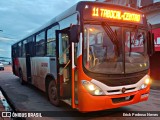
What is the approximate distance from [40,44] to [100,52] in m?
4.48

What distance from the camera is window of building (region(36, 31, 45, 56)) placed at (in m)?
9.79

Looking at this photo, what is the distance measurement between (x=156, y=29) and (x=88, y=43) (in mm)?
12795

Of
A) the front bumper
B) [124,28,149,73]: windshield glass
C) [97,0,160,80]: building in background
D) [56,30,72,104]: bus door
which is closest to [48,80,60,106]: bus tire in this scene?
[56,30,72,104]: bus door

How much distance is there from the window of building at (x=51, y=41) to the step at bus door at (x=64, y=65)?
21.6 inches

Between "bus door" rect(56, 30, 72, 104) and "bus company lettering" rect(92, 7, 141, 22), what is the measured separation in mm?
1225

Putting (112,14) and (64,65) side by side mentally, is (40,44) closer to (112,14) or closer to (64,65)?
(64,65)

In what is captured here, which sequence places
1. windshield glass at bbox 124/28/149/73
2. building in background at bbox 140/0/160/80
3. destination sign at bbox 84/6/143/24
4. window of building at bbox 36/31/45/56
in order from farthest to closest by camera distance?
1. building in background at bbox 140/0/160/80
2. window of building at bbox 36/31/45/56
3. windshield glass at bbox 124/28/149/73
4. destination sign at bbox 84/6/143/24

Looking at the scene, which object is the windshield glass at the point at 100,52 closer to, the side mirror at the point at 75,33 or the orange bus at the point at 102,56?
the orange bus at the point at 102,56

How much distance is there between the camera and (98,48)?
6.42m

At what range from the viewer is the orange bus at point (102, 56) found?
6.21 meters

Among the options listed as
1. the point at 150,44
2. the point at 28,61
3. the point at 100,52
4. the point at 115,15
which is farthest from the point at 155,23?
the point at 100,52

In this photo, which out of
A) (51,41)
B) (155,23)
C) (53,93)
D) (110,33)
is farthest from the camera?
(155,23)

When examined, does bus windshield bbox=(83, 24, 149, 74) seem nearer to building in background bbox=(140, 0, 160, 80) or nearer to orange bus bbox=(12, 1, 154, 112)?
orange bus bbox=(12, 1, 154, 112)

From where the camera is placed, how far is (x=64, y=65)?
24.5ft
